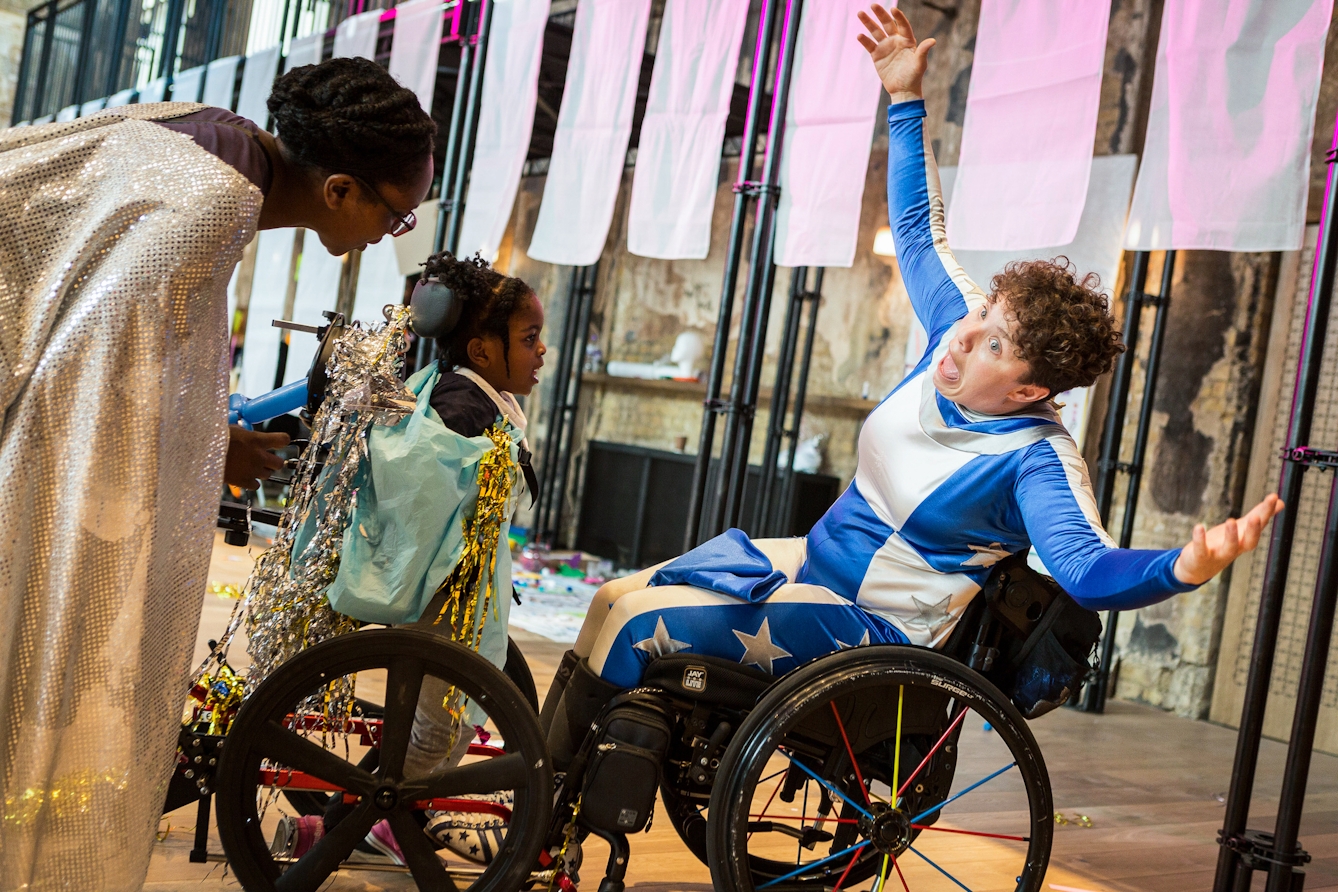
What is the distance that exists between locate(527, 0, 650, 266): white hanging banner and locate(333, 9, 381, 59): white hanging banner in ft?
6.05

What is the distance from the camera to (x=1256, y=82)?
2.82 m

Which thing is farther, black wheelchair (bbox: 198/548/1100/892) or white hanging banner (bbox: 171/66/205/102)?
white hanging banner (bbox: 171/66/205/102)

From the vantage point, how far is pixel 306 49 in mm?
6562

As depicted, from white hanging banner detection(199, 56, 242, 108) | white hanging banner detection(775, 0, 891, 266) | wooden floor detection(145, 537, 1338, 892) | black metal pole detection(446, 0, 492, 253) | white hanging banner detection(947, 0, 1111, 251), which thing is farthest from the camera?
white hanging banner detection(199, 56, 242, 108)

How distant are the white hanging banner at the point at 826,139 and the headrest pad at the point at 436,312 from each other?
1.58 metres

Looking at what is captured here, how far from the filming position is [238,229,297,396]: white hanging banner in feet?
21.9

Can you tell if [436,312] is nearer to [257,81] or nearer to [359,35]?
[359,35]

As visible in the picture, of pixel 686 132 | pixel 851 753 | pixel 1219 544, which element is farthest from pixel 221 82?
A: pixel 1219 544

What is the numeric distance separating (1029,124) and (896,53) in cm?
104

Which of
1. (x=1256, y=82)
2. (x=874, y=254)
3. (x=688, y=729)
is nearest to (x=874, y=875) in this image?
(x=688, y=729)

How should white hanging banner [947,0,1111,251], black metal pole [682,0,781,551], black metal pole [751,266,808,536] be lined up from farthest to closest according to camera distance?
1. black metal pole [751,266,808,536]
2. black metal pole [682,0,781,551]
3. white hanging banner [947,0,1111,251]

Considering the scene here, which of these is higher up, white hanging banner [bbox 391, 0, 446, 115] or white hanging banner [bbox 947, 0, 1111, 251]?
white hanging banner [bbox 391, 0, 446, 115]

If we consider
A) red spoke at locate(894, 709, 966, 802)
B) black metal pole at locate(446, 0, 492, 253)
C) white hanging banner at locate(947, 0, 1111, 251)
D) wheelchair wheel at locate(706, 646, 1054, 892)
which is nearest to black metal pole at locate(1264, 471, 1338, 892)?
wheelchair wheel at locate(706, 646, 1054, 892)

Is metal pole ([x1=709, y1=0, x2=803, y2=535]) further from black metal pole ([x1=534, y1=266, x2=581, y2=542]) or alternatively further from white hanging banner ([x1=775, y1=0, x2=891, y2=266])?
black metal pole ([x1=534, y1=266, x2=581, y2=542])
